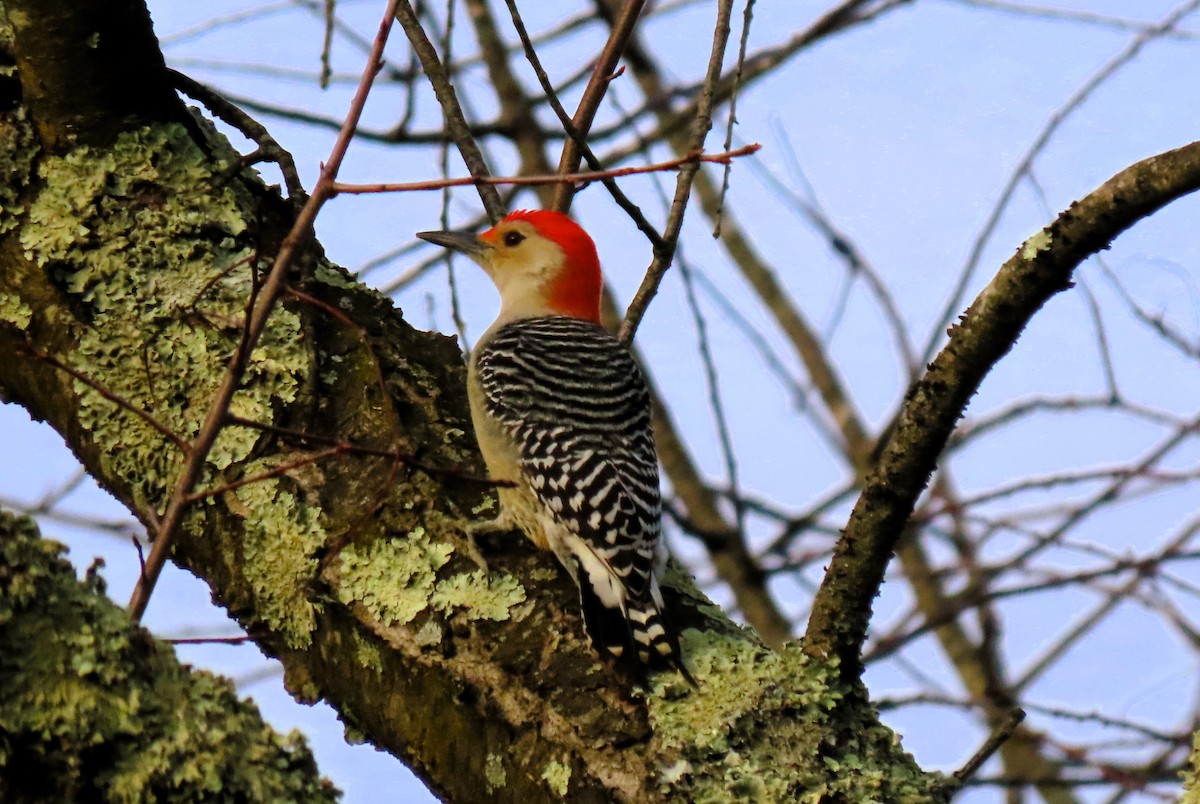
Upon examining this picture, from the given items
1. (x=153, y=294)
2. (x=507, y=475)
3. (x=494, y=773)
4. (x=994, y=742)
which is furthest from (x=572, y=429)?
(x=994, y=742)

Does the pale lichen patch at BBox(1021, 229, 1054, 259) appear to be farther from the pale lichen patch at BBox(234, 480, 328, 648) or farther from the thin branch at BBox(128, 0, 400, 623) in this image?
the pale lichen patch at BBox(234, 480, 328, 648)

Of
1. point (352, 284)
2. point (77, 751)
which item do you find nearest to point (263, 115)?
point (352, 284)

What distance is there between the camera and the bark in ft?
9.57

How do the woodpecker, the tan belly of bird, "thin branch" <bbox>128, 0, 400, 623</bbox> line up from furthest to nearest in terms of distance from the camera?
the tan belly of bird < the woodpecker < "thin branch" <bbox>128, 0, 400, 623</bbox>

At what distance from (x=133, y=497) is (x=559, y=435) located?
4.47 feet

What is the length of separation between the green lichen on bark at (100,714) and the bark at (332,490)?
0.52 meters

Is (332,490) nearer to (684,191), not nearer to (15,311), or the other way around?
(15,311)

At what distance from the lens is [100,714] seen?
1.98m

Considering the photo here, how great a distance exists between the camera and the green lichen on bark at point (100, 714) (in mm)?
1937

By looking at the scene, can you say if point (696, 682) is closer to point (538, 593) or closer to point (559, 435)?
Result: point (538, 593)

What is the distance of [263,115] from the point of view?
601 cm

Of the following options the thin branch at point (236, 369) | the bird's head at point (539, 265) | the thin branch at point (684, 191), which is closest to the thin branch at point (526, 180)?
the thin branch at point (236, 369)

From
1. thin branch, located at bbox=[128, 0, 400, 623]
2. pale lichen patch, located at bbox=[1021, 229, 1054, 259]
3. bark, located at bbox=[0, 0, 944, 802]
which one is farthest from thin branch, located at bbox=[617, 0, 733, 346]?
thin branch, located at bbox=[128, 0, 400, 623]

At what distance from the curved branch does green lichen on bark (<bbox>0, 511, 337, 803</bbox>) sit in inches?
52.5
